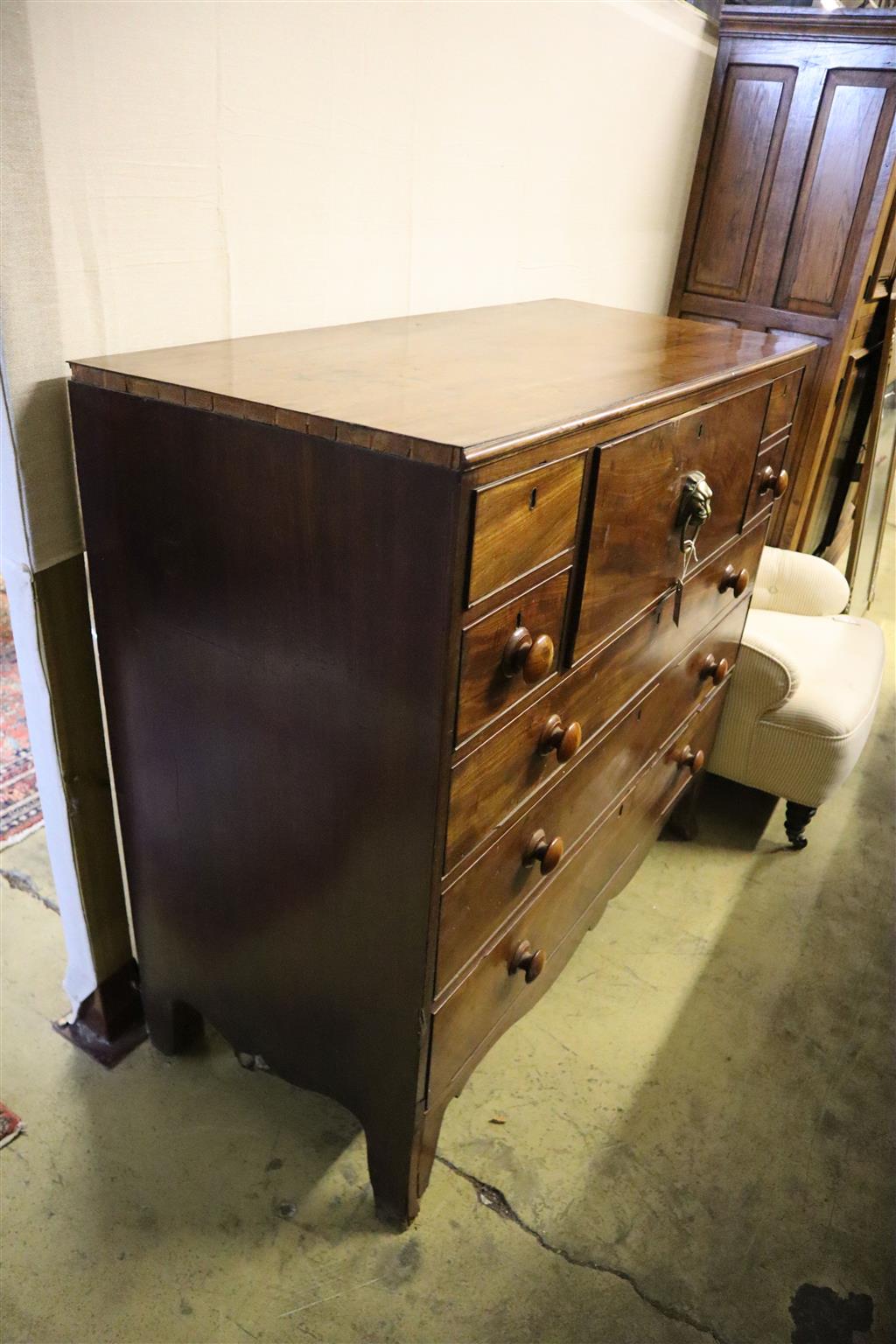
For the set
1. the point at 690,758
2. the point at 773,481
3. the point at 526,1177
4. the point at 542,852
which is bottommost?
the point at 526,1177

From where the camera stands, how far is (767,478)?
5.63 feet

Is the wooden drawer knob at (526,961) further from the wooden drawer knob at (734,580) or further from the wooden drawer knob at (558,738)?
the wooden drawer knob at (734,580)

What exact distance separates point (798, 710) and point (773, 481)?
1.82 feet

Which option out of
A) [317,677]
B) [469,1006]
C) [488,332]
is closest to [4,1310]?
[469,1006]

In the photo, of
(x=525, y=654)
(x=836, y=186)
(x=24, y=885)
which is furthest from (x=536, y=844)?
(x=836, y=186)

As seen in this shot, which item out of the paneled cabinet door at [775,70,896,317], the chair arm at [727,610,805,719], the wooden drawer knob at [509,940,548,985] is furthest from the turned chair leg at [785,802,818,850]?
the paneled cabinet door at [775,70,896,317]

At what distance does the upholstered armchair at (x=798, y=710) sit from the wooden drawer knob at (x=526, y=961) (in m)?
0.95

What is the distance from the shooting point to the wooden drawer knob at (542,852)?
125 centimetres

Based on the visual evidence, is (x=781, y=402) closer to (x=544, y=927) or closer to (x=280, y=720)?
(x=544, y=927)

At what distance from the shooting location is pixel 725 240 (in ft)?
8.42

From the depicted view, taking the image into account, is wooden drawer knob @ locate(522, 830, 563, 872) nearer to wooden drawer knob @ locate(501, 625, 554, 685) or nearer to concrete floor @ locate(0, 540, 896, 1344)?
wooden drawer knob @ locate(501, 625, 554, 685)

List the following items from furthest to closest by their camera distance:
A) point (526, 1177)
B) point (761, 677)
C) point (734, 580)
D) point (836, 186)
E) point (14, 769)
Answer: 1. point (836, 186)
2. point (14, 769)
3. point (761, 677)
4. point (734, 580)
5. point (526, 1177)

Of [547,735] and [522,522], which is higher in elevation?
[522,522]

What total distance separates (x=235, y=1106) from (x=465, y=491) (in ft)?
3.80
